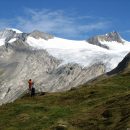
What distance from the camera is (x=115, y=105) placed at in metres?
51.5

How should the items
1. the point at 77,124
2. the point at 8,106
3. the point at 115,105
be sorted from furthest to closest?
the point at 8,106 < the point at 115,105 < the point at 77,124

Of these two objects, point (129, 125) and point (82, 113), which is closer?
point (129, 125)

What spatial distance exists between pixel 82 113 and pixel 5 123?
8691mm

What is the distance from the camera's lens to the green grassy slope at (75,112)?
45156mm

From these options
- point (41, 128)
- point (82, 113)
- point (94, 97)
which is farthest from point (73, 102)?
point (41, 128)

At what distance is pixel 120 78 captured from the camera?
80125 millimetres

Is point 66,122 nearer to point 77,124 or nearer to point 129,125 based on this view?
point 77,124

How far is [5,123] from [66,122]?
9347 millimetres

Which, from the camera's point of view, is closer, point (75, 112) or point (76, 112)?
point (76, 112)

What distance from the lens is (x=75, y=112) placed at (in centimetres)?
5428

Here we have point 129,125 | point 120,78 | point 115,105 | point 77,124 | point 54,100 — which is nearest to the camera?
point 129,125

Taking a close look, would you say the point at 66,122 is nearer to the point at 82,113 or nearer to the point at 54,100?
the point at 82,113

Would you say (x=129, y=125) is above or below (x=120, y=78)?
below

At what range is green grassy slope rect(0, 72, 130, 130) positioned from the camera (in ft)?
148
